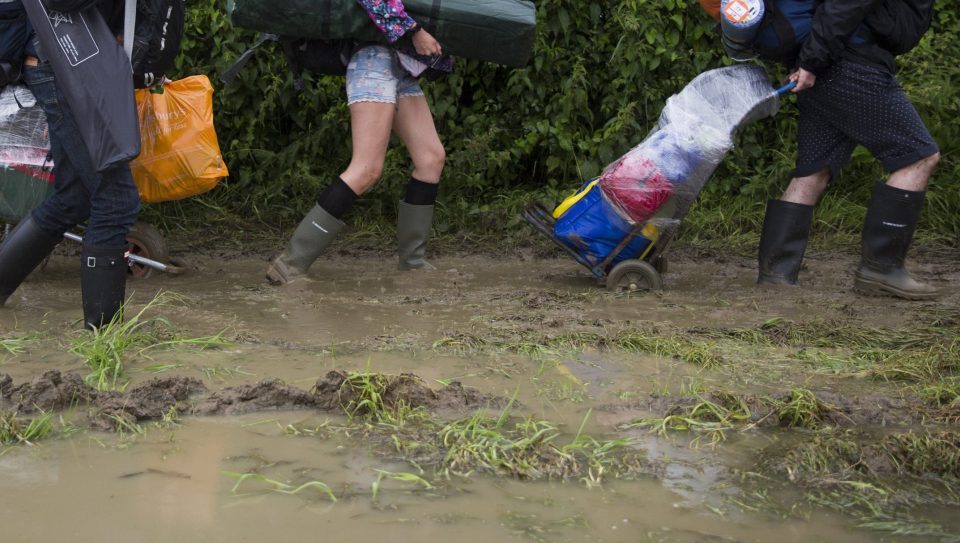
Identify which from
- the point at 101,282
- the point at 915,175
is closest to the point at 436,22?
the point at 101,282

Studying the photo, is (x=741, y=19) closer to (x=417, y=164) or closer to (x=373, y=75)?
(x=373, y=75)

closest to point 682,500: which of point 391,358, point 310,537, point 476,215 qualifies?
point 310,537

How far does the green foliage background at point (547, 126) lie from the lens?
6867 millimetres

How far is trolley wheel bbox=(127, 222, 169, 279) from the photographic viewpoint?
5.69 metres

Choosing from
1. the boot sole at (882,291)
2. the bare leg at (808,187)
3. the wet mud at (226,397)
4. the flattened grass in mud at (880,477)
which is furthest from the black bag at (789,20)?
the wet mud at (226,397)

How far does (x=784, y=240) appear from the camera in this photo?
5.45m

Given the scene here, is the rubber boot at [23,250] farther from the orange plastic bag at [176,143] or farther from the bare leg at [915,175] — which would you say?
the bare leg at [915,175]

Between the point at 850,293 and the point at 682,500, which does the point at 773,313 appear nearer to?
the point at 850,293

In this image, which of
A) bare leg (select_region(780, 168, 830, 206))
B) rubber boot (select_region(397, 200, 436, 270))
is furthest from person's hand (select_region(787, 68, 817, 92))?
rubber boot (select_region(397, 200, 436, 270))

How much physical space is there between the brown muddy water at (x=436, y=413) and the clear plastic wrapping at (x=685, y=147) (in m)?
0.46

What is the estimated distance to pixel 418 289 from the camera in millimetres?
5449

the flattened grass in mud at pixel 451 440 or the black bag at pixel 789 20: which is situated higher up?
the black bag at pixel 789 20

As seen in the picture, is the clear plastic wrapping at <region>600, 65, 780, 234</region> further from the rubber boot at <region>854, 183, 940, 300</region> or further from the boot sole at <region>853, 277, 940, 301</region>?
the boot sole at <region>853, 277, 940, 301</region>

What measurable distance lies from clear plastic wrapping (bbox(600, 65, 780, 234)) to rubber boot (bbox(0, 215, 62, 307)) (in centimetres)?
244
